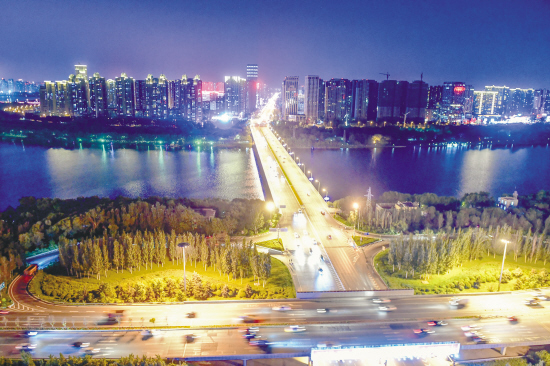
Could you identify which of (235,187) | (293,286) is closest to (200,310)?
(293,286)

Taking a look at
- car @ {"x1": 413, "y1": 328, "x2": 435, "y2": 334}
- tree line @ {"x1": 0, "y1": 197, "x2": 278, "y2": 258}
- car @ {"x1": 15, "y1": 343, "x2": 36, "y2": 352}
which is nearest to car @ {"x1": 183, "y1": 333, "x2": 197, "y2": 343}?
car @ {"x1": 15, "y1": 343, "x2": 36, "y2": 352}

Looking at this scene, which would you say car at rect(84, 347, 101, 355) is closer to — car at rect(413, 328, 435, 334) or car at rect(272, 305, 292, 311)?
car at rect(272, 305, 292, 311)

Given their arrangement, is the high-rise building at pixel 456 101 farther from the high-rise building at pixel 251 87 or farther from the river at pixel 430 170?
the high-rise building at pixel 251 87

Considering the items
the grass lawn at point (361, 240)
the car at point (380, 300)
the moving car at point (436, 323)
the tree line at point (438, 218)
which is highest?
the tree line at point (438, 218)

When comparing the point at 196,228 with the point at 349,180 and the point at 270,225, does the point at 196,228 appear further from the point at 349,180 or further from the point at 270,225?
the point at 349,180

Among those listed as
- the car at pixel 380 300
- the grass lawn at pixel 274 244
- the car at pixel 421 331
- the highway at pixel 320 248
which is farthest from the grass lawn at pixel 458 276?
the grass lawn at pixel 274 244

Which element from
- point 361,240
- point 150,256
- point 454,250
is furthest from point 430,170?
point 150,256
